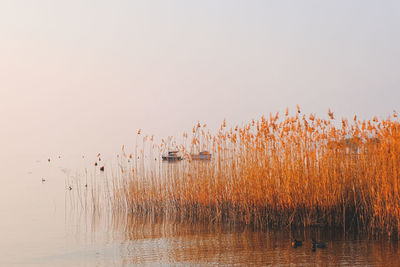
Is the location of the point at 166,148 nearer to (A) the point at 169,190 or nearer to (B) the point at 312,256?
(A) the point at 169,190

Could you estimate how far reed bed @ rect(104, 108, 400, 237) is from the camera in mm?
7543

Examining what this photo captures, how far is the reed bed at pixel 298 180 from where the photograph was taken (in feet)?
24.7

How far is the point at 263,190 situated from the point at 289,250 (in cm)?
168

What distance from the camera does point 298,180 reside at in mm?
8188

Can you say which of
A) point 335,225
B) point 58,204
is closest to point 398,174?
point 335,225

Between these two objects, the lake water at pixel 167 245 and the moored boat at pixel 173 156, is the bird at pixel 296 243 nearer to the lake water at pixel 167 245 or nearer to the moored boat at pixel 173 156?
the lake water at pixel 167 245

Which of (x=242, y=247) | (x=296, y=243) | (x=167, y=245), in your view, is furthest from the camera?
(x=167, y=245)

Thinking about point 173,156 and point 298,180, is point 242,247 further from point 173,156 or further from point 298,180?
point 173,156

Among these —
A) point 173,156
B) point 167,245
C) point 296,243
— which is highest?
point 173,156

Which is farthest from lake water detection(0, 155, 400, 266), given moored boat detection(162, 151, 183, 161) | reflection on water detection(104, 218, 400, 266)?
moored boat detection(162, 151, 183, 161)

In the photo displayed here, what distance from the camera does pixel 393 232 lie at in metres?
7.41

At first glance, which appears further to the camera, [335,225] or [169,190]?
[169,190]

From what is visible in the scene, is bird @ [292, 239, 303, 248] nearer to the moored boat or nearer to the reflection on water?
the reflection on water

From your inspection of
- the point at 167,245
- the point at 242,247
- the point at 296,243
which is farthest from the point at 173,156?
the point at 296,243
